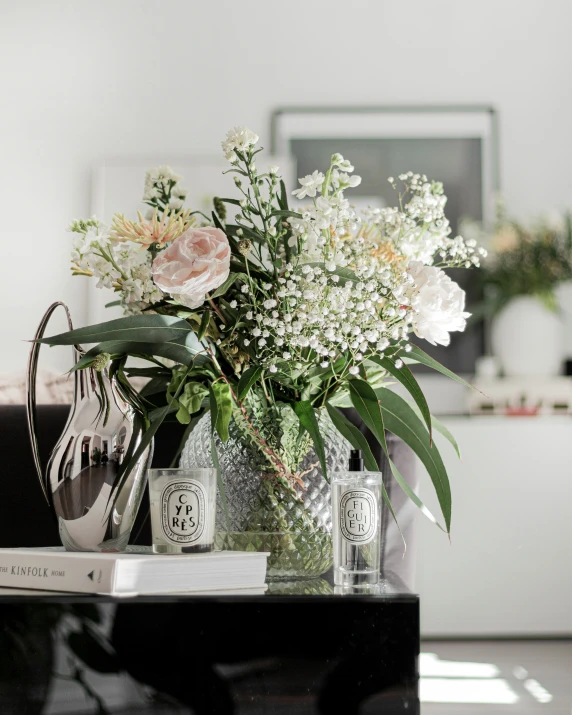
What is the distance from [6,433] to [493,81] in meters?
3.02

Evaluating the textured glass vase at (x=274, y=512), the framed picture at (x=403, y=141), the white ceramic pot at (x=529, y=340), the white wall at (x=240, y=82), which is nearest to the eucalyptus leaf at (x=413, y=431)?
the textured glass vase at (x=274, y=512)

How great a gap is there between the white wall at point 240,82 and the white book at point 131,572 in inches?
118

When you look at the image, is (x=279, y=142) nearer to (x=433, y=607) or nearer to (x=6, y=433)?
(x=433, y=607)

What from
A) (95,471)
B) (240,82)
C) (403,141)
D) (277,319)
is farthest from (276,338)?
(240,82)

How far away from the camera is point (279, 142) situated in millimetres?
3615

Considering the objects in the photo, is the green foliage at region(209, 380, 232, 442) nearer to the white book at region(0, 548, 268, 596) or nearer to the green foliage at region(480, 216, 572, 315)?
the white book at region(0, 548, 268, 596)

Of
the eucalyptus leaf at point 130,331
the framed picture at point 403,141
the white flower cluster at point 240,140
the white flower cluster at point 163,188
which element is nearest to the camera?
the eucalyptus leaf at point 130,331

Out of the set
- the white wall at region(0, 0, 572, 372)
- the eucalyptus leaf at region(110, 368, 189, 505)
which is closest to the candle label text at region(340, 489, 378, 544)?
the eucalyptus leaf at region(110, 368, 189, 505)

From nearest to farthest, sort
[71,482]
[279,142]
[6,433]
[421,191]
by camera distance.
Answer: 1. [71,482]
2. [421,191]
3. [6,433]
4. [279,142]

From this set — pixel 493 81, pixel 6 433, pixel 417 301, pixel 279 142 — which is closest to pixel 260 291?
pixel 417 301

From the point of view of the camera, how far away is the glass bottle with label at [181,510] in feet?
2.79

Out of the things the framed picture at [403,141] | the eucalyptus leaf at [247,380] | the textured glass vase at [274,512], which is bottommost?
the textured glass vase at [274,512]

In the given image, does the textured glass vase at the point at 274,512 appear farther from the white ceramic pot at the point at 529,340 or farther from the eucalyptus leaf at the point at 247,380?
the white ceramic pot at the point at 529,340

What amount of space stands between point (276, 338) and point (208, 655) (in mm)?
340
